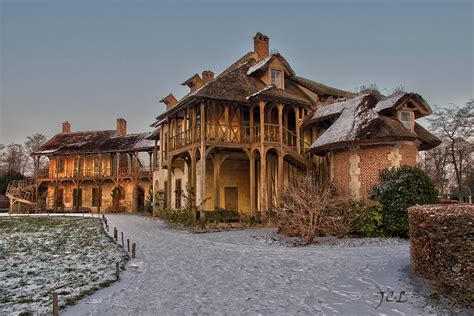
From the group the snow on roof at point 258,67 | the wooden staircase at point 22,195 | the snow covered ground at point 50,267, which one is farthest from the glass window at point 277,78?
the wooden staircase at point 22,195

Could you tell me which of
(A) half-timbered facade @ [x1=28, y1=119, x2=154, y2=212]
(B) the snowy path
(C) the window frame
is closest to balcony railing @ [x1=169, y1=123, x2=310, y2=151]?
(C) the window frame

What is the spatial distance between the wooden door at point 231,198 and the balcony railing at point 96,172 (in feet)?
54.0

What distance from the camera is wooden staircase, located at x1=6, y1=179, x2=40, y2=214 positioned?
37500 millimetres

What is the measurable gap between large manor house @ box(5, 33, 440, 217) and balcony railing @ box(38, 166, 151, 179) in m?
5.51

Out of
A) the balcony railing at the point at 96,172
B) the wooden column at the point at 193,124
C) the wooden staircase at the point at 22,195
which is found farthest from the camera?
the balcony railing at the point at 96,172

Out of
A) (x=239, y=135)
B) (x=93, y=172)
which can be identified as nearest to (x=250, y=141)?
(x=239, y=135)

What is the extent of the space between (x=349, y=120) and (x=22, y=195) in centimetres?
3426

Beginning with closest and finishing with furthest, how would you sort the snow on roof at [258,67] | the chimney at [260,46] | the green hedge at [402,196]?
the green hedge at [402,196], the snow on roof at [258,67], the chimney at [260,46]

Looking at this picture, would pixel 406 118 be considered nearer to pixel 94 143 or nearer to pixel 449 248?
pixel 449 248

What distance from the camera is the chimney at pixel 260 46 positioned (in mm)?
27766

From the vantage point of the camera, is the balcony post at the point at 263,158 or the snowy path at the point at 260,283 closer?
the snowy path at the point at 260,283

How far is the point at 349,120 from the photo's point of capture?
19609 mm

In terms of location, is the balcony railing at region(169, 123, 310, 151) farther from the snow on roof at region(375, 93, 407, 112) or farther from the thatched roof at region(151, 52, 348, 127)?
the snow on roof at region(375, 93, 407, 112)

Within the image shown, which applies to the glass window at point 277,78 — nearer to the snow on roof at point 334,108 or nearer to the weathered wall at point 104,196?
the snow on roof at point 334,108
